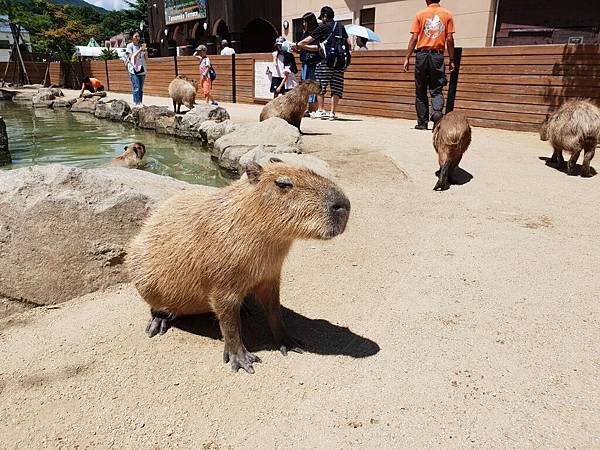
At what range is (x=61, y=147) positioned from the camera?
31.0 feet

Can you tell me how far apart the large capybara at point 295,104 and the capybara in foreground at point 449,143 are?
3819 mm

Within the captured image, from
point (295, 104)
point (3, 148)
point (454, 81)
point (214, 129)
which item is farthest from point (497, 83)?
point (3, 148)

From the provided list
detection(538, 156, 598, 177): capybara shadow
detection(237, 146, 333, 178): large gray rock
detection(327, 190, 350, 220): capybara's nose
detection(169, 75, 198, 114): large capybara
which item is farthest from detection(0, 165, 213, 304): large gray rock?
detection(169, 75, 198, 114): large capybara

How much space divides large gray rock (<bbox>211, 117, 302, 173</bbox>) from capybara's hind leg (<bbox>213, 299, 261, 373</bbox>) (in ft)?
15.0

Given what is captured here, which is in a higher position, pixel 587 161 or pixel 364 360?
pixel 587 161

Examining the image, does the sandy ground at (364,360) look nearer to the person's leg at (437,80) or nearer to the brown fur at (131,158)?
the person's leg at (437,80)

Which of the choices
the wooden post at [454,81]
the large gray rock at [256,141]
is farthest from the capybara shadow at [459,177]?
the wooden post at [454,81]

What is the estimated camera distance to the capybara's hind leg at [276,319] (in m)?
2.42

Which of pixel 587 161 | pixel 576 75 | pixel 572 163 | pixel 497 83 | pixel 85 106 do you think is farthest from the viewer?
pixel 85 106

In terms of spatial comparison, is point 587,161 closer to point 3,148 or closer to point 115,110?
point 3,148

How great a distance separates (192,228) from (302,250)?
55.3 inches

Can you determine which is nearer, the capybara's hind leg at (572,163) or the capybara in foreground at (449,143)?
the capybara in foreground at (449,143)

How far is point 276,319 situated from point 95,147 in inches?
335

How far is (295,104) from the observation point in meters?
8.45
